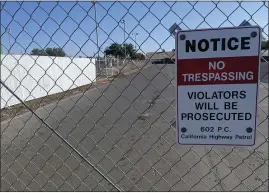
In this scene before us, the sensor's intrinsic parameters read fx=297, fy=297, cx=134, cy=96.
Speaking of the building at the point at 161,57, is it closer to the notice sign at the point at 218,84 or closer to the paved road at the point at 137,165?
the notice sign at the point at 218,84

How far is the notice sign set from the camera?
A: 159 cm

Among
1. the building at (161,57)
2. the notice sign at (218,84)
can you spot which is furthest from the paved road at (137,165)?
the notice sign at (218,84)

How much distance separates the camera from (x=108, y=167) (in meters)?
4.67

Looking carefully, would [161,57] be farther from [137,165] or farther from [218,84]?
[137,165]

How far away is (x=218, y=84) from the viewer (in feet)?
5.41

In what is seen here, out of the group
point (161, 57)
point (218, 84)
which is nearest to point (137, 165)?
point (161, 57)

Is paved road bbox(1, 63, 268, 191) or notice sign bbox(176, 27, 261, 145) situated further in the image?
paved road bbox(1, 63, 268, 191)

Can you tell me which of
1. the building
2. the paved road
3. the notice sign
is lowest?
the paved road

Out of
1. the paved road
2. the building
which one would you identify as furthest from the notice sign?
the paved road

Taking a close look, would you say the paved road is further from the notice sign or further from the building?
the notice sign

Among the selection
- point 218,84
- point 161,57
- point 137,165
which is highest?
point 161,57

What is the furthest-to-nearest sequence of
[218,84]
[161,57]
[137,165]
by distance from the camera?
[137,165], [161,57], [218,84]

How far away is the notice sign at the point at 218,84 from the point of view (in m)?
1.59

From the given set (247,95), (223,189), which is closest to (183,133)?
(247,95)
